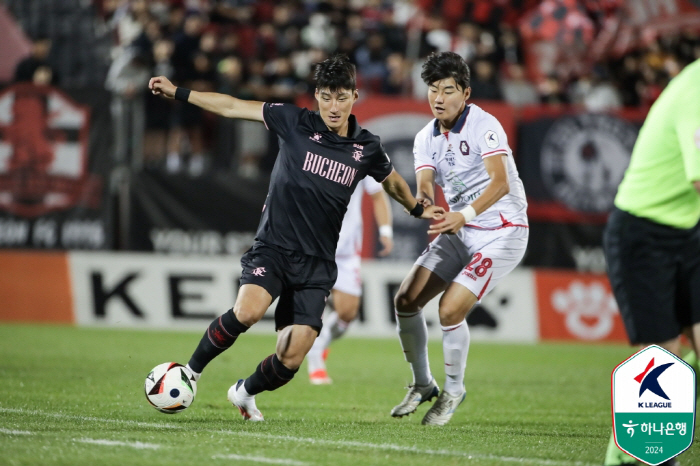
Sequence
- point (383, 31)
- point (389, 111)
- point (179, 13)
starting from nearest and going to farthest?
point (389, 111) < point (179, 13) < point (383, 31)

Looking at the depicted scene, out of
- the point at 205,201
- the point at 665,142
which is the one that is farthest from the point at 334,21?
the point at 665,142

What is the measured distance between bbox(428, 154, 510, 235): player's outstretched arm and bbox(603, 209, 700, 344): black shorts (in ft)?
5.76

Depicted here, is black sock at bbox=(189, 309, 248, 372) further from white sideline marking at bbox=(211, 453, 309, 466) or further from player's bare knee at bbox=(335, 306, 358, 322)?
player's bare knee at bbox=(335, 306, 358, 322)

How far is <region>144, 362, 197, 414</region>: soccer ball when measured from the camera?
6344 mm

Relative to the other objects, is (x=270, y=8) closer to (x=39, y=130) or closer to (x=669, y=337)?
(x=39, y=130)

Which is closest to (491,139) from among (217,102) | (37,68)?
(217,102)

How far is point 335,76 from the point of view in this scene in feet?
21.4

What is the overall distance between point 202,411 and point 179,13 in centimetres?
1110

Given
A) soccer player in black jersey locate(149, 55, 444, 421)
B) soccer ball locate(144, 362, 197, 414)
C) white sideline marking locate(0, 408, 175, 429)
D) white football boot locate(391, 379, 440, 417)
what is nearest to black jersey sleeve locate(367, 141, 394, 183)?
soccer player in black jersey locate(149, 55, 444, 421)

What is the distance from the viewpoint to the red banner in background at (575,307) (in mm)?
15086

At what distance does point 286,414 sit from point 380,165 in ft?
6.71

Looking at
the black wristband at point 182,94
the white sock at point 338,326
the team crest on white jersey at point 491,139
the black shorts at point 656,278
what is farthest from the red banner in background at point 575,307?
the black shorts at point 656,278

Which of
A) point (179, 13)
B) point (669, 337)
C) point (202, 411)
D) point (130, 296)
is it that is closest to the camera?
point (669, 337)

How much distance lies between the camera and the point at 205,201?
50.2ft
